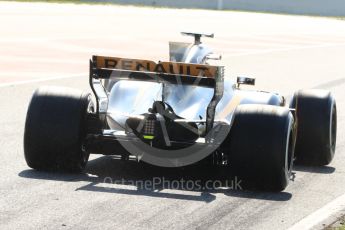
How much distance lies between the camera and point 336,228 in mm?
6910

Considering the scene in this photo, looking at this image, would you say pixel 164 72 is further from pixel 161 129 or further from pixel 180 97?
pixel 180 97

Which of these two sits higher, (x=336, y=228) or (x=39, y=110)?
(x=39, y=110)

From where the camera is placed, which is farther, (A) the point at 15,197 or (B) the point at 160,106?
(B) the point at 160,106

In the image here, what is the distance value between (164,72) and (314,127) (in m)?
1.91

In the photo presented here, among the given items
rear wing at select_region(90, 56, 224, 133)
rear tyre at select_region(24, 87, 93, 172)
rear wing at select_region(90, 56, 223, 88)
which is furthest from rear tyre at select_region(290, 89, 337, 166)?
rear tyre at select_region(24, 87, 93, 172)

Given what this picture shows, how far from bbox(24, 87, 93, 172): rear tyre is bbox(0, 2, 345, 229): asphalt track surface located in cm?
13

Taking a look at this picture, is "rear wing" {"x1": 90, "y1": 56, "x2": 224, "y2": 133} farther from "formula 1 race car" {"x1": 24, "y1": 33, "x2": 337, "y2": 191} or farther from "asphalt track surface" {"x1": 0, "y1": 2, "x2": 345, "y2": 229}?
"asphalt track surface" {"x1": 0, "y1": 2, "x2": 345, "y2": 229}

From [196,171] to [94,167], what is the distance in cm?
95

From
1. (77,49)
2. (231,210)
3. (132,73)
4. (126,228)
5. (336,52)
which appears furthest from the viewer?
(336,52)

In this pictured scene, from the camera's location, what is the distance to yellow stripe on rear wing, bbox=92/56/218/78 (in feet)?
26.7

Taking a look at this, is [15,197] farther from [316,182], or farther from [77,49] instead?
[77,49]

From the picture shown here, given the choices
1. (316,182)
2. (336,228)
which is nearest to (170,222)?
(336,228)

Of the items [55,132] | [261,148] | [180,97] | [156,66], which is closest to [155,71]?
[156,66]

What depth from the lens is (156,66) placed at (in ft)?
27.1
